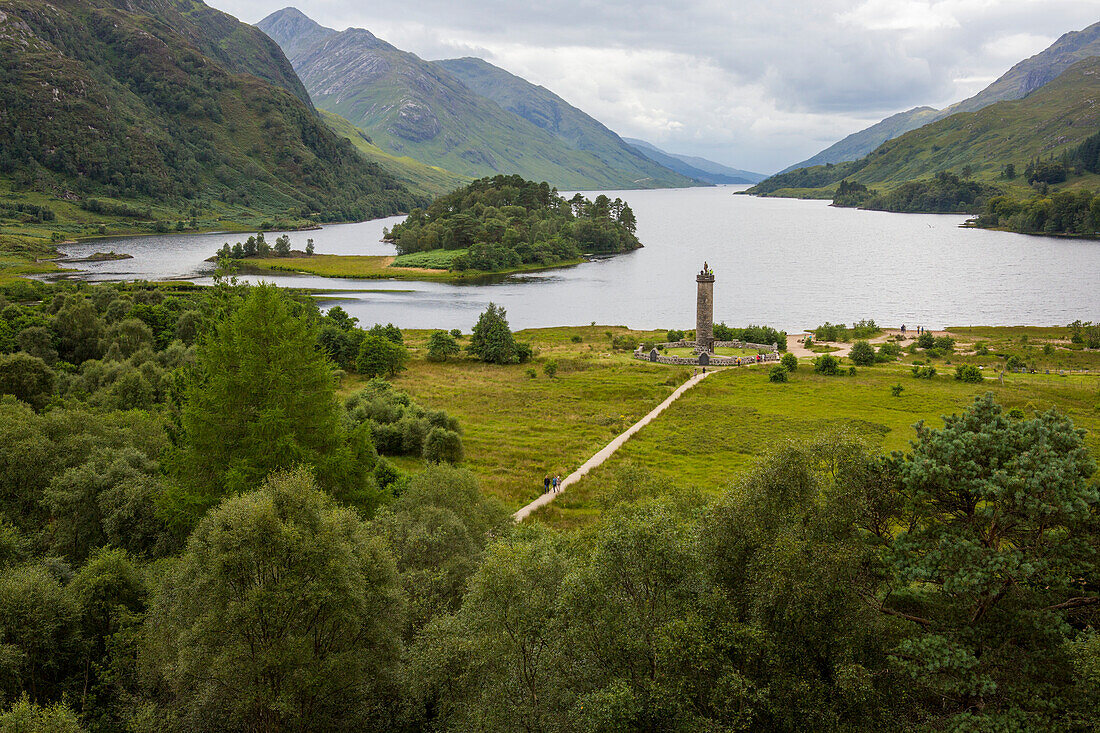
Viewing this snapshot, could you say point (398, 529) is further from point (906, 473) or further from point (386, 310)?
point (386, 310)

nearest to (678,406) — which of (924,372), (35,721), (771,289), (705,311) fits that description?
(705,311)

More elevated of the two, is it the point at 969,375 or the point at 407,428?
the point at 969,375

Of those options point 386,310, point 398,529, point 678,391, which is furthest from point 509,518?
point 386,310

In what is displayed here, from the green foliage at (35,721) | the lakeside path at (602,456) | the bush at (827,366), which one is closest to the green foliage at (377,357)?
the lakeside path at (602,456)

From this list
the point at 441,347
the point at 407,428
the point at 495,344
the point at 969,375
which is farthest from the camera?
the point at 441,347

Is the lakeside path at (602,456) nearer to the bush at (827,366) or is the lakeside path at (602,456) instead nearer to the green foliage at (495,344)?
the bush at (827,366)

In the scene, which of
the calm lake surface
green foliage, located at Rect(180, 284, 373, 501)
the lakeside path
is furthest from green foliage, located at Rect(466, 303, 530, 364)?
green foliage, located at Rect(180, 284, 373, 501)

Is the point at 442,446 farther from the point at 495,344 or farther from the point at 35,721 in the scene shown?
the point at 495,344
